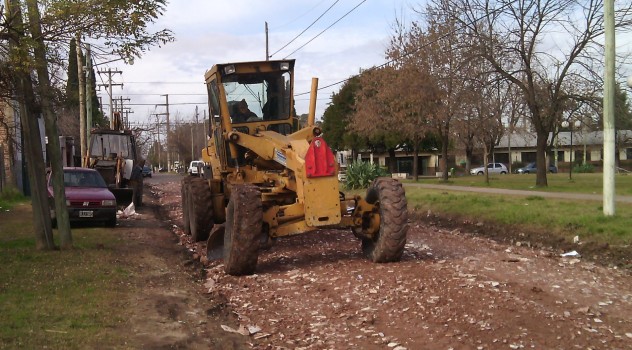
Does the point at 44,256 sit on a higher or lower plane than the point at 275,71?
lower

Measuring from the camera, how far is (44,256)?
37.0 feet

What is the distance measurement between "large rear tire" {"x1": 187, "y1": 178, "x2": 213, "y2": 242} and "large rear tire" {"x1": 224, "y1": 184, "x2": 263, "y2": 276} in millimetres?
3604

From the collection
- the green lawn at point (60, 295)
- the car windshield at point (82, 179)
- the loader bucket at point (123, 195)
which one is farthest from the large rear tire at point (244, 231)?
the loader bucket at point (123, 195)

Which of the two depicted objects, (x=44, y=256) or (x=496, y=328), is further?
(x=44, y=256)

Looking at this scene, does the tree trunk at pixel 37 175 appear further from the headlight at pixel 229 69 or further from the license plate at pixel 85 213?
the license plate at pixel 85 213

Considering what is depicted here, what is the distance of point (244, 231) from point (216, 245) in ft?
6.04

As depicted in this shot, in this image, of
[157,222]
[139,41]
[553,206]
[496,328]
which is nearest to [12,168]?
[157,222]

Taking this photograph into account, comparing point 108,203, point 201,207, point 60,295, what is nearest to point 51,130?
point 201,207

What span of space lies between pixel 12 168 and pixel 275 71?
66.2 ft

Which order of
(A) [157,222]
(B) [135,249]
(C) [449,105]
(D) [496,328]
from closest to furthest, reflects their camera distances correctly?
(D) [496,328], (B) [135,249], (A) [157,222], (C) [449,105]

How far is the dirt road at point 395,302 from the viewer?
651 centimetres

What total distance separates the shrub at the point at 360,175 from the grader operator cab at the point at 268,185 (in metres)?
16.7

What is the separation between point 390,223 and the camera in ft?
32.2

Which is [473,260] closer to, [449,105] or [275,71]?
[275,71]
